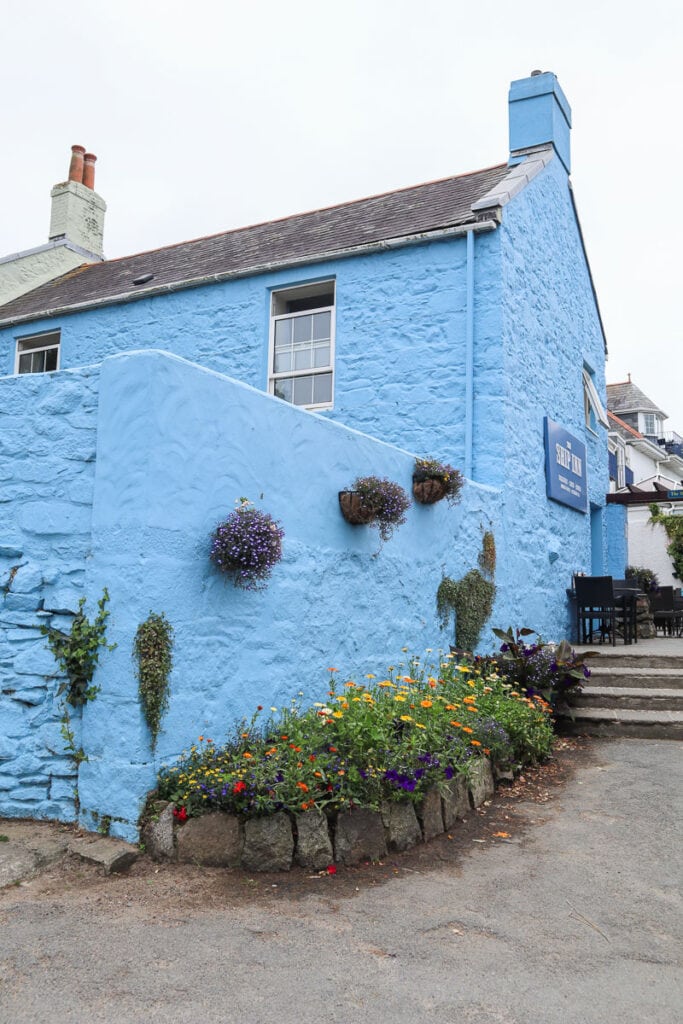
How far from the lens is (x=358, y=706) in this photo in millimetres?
5520

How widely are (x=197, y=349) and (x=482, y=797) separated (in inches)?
305

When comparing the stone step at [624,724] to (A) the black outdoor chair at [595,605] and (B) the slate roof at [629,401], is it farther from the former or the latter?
(B) the slate roof at [629,401]

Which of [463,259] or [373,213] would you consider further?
[373,213]

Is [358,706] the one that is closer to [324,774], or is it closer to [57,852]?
[324,774]

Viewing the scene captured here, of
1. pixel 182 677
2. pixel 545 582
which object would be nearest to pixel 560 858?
pixel 182 677

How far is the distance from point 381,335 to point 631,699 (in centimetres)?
531

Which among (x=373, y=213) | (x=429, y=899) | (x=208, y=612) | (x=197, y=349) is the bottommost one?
(x=429, y=899)

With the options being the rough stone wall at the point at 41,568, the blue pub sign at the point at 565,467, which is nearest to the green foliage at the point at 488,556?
the blue pub sign at the point at 565,467

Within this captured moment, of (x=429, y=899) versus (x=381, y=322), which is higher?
(x=381, y=322)

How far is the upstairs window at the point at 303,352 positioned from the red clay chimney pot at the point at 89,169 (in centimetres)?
897

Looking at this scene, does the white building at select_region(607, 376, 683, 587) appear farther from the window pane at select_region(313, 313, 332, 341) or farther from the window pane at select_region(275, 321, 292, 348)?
the window pane at select_region(275, 321, 292, 348)

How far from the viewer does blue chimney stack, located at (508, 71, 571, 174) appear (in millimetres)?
12016

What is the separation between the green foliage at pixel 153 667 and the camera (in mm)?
4613

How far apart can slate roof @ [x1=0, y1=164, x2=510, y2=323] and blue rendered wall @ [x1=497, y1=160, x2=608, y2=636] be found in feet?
2.93
